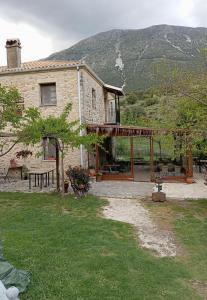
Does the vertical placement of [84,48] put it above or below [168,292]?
above

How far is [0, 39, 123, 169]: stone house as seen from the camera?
18969 millimetres

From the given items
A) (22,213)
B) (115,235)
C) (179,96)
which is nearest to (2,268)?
(115,235)

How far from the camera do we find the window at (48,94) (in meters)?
19.6

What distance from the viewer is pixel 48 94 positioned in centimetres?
1973

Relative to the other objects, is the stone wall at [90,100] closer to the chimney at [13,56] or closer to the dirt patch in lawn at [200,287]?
the chimney at [13,56]

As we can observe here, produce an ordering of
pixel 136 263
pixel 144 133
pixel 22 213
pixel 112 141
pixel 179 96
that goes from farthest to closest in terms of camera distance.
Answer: pixel 112 141, pixel 144 133, pixel 22 213, pixel 179 96, pixel 136 263

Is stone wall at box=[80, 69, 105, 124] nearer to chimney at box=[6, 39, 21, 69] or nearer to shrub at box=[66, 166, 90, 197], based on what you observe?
chimney at box=[6, 39, 21, 69]

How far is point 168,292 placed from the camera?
6.07 m

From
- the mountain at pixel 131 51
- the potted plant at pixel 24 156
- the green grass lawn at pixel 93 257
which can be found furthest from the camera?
the mountain at pixel 131 51

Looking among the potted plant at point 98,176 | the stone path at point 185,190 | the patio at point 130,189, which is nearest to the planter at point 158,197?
the patio at point 130,189

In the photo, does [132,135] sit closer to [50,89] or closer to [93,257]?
[50,89]

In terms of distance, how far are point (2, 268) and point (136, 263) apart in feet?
8.92

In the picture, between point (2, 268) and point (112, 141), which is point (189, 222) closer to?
point (2, 268)

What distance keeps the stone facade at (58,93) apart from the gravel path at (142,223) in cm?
636
